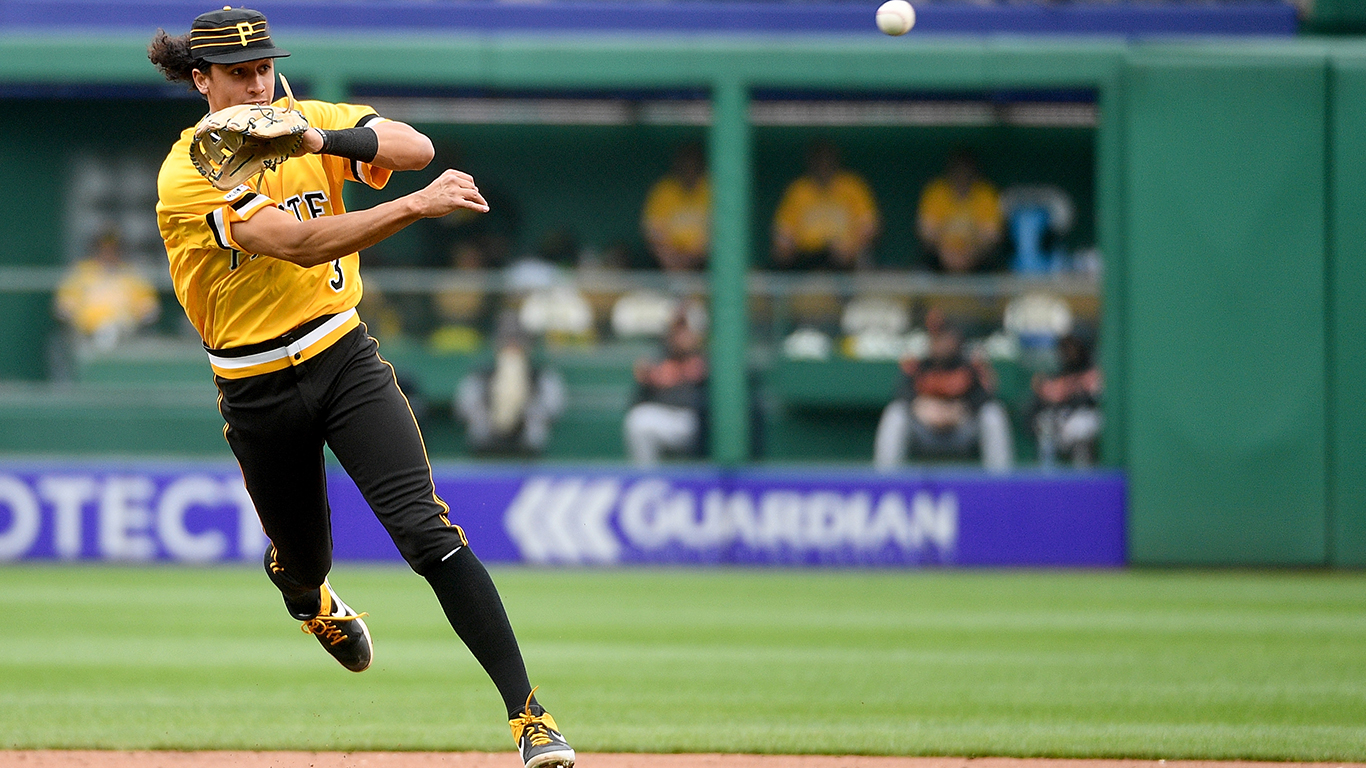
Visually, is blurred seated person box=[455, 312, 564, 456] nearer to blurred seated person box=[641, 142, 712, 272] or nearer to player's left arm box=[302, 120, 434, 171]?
blurred seated person box=[641, 142, 712, 272]

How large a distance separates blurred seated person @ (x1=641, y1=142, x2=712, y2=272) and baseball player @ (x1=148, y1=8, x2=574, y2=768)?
809 centimetres

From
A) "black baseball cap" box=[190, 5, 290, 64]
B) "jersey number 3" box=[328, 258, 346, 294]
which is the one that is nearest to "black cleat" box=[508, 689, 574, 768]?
"jersey number 3" box=[328, 258, 346, 294]

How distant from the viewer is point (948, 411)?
10844mm

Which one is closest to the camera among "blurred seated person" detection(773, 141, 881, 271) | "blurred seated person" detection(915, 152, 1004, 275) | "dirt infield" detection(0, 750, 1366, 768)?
"dirt infield" detection(0, 750, 1366, 768)

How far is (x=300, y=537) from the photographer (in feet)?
14.4

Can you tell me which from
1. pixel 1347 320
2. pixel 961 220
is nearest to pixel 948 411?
pixel 961 220

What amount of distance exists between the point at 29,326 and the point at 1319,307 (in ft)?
29.6

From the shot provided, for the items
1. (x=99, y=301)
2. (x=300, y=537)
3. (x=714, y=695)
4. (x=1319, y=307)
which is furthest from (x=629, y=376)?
(x=300, y=537)

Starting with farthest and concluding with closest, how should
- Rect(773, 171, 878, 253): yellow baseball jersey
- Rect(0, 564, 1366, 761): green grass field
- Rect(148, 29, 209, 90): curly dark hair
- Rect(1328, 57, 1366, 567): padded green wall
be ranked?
1. Rect(773, 171, 878, 253): yellow baseball jersey
2. Rect(1328, 57, 1366, 567): padded green wall
3. Rect(0, 564, 1366, 761): green grass field
4. Rect(148, 29, 209, 90): curly dark hair

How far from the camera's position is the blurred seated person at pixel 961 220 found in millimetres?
11727

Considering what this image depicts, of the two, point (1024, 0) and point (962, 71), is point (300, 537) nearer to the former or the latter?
point (962, 71)

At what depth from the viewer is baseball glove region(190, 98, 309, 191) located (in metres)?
3.70

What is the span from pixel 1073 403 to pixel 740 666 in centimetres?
509

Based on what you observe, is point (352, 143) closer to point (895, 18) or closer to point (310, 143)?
point (310, 143)
